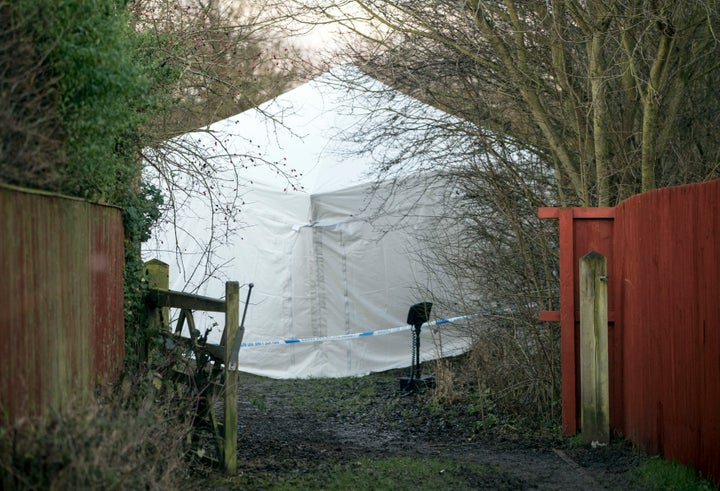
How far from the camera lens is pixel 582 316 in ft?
24.5

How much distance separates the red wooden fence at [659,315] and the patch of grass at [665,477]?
2.6 inches

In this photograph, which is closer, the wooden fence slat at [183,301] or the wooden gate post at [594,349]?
the wooden fence slat at [183,301]

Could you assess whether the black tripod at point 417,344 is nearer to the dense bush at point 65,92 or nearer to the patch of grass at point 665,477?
the patch of grass at point 665,477

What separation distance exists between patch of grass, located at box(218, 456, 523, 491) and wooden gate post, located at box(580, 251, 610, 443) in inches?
44.1

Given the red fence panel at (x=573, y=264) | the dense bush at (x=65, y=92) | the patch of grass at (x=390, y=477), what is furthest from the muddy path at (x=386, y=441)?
the dense bush at (x=65, y=92)

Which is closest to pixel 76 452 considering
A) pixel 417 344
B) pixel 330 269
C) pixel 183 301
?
pixel 183 301

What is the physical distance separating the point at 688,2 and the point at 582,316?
326cm

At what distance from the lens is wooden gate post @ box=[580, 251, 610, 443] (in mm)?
7355

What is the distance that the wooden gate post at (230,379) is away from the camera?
6543mm

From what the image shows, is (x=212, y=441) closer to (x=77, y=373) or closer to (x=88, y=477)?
(x=77, y=373)

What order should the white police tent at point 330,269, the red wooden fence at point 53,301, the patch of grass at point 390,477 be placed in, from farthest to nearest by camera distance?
the white police tent at point 330,269
the patch of grass at point 390,477
the red wooden fence at point 53,301

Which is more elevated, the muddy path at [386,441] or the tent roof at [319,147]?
the tent roof at [319,147]

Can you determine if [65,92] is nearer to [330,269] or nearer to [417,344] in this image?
[417,344]

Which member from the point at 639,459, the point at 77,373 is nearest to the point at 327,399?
the point at 639,459
